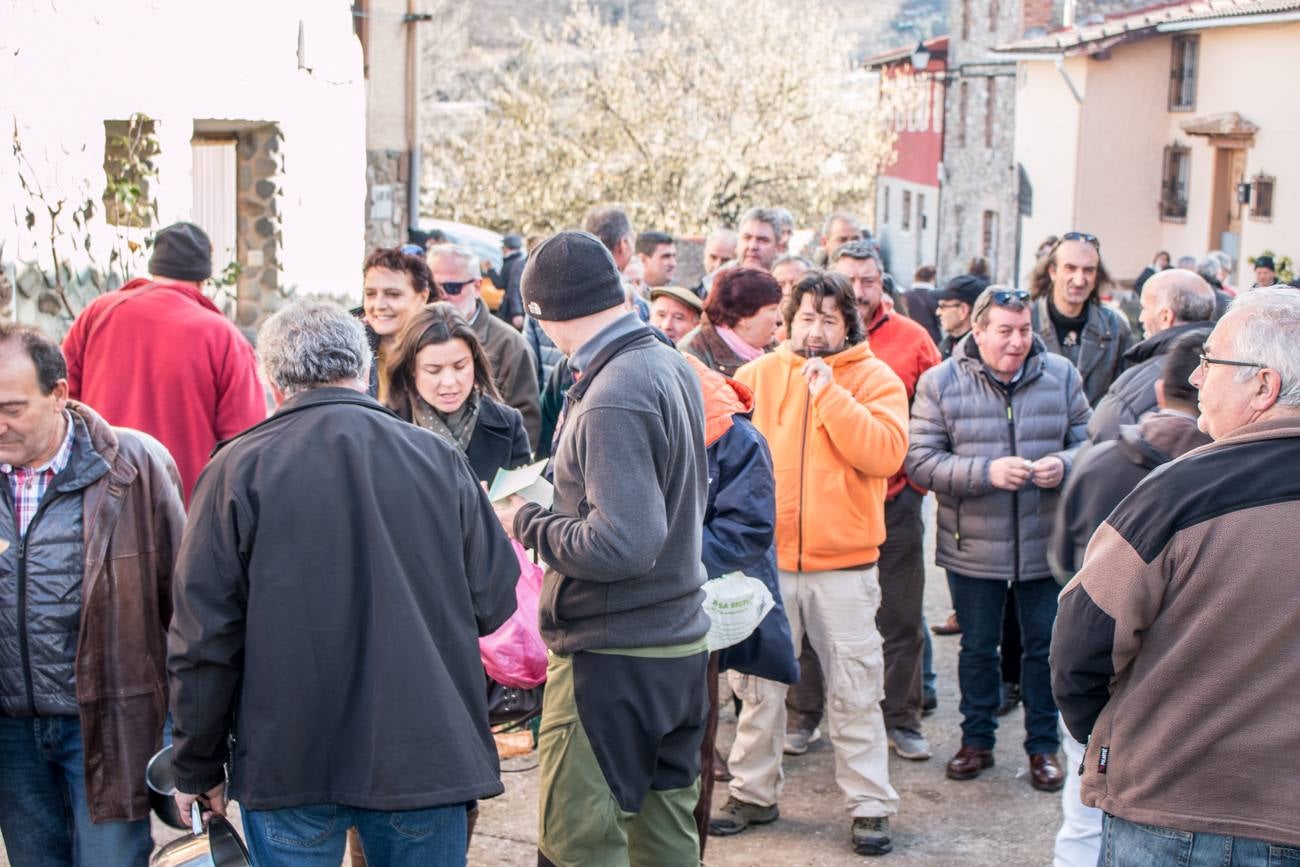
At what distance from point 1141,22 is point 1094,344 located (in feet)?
67.0

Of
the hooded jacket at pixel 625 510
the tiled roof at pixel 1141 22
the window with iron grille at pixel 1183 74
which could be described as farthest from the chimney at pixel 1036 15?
the hooded jacket at pixel 625 510

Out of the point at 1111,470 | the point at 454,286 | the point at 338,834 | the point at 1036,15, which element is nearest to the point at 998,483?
the point at 1111,470

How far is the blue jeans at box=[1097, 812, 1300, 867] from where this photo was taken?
3012 millimetres

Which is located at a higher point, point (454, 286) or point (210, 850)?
point (454, 286)

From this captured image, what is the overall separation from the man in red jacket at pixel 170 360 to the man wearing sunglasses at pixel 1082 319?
3714 millimetres

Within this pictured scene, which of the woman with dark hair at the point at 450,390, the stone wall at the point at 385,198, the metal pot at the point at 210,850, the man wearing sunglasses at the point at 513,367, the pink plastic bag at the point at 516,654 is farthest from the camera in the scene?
the stone wall at the point at 385,198

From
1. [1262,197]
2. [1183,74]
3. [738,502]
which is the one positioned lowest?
[738,502]

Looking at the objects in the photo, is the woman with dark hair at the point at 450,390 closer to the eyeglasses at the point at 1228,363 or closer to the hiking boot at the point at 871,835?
the hiking boot at the point at 871,835

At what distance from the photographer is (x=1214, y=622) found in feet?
9.90

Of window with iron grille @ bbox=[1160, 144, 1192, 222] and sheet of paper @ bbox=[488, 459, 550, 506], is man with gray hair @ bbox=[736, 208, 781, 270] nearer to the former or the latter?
sheet of paper @ bbox=[488, 459, 550, 506]

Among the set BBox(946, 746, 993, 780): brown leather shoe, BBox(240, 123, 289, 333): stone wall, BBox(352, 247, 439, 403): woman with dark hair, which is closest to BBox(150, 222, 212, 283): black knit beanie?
BBox(352, 247, 439, 403): woman with dark hair

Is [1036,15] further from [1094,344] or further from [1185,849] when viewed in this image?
[1185,849]

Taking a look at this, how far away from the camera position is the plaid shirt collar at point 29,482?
349 centimetres

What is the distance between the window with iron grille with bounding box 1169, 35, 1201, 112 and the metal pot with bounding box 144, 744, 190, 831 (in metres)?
25.2
